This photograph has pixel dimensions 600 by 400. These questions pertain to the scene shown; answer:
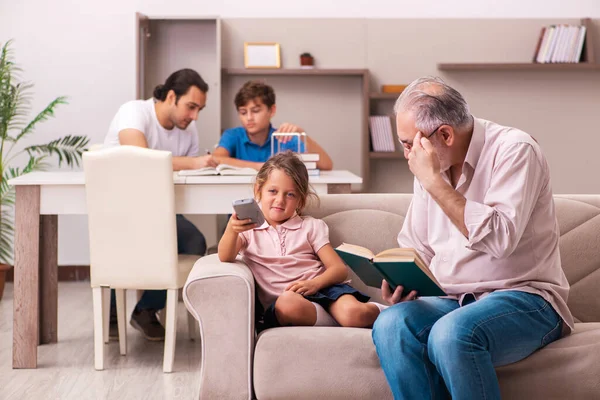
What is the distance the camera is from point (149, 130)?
395 cm

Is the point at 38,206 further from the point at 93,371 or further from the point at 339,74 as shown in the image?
the point at 339,74

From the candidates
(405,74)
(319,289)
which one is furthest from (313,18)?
(319,289)

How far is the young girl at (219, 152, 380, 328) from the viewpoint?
2.39m

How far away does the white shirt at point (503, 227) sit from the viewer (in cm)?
195

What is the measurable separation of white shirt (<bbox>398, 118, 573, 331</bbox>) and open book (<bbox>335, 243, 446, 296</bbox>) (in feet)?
0.39

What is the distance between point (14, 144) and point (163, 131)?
169 centimetres

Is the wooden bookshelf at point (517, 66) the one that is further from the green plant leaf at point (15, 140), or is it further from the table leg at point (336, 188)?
the green plant leaf at point (15, 140)

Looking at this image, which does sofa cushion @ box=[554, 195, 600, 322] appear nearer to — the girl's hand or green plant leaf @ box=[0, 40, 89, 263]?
the girl's hand

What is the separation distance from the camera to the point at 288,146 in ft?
13.4

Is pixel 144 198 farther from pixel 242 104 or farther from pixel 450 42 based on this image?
pixel 450 42

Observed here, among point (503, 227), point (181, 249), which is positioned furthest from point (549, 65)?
point (503, 227)

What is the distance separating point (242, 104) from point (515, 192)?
2311 millimetres

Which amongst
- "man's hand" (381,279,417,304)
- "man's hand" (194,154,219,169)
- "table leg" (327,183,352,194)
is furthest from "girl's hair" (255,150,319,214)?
"man's hand" (194,154,219,169)

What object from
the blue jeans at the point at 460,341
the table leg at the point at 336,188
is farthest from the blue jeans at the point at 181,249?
the blue jeans at the point at 460,341
